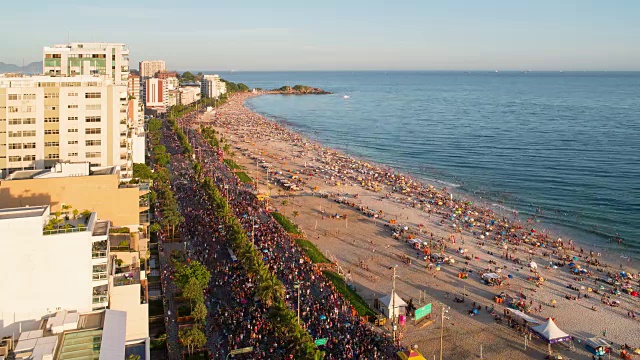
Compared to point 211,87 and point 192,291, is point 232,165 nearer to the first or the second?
point 192,291

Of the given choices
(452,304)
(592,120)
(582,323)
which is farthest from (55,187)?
(592,120)

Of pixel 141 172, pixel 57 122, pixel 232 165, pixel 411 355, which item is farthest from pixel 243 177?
pixel 411 355

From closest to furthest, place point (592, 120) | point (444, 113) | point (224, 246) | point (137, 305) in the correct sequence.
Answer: point (137, 305), point (224, 246), point (592, 120), point (444, 113)

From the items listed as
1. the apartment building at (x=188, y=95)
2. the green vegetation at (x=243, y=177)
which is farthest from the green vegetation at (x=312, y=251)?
the apartment building at (x=188, y=95)

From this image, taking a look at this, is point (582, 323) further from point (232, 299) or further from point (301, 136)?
point (301, 136)

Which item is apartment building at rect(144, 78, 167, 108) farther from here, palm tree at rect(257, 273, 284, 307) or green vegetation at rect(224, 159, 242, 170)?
palm tree at rect(257, 273, 284, 307)

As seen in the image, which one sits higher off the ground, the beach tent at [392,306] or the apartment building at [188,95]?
the apartment building at [188,95]

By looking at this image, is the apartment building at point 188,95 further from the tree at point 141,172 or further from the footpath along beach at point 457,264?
the tree at point 141,172
